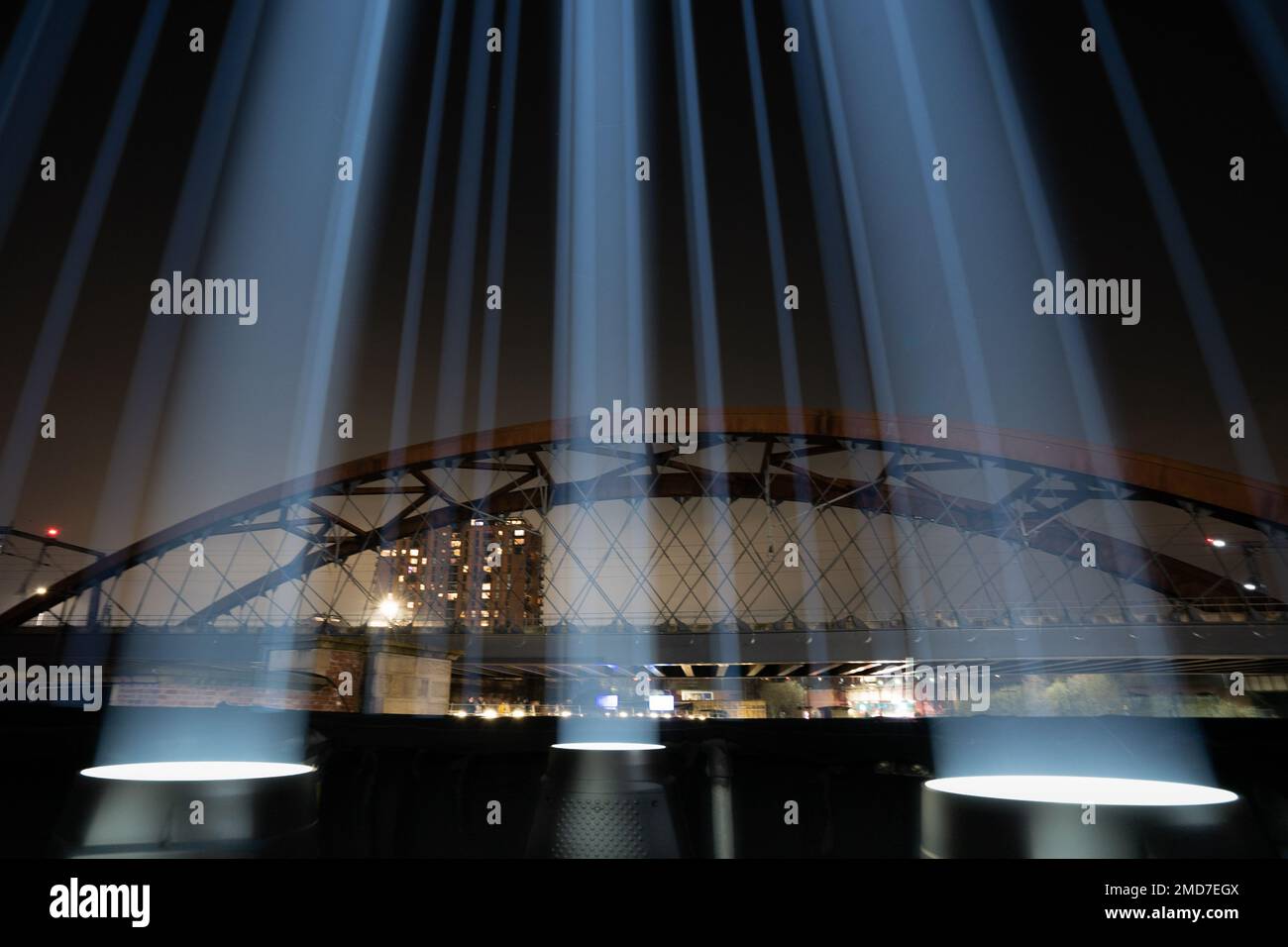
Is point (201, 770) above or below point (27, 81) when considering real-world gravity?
below

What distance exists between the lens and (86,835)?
49.1 inches

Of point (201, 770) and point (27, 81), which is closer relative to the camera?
point (201, 770)

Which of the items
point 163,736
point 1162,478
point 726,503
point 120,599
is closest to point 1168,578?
point 1162,478

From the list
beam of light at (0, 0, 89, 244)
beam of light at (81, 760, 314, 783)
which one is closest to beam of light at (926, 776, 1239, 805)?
beam of light at (81, 760, 314, 783)

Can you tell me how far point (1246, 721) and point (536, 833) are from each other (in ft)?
7.71

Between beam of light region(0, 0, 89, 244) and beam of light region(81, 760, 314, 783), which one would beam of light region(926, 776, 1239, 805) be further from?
beam of light region(0, 0, 89, 244)

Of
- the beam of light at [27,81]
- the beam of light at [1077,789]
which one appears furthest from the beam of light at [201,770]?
the beam of light at [27,81]

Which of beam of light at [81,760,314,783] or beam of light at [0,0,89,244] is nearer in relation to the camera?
beam of light at [81,760,314,783]

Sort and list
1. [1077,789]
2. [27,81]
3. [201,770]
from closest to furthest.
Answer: [1077,789] < [201,770] < [27,81]

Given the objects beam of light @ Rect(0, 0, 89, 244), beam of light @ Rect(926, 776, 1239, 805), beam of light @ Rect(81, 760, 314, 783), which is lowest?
beam of light @ Rect(81, 760, 314, 783)

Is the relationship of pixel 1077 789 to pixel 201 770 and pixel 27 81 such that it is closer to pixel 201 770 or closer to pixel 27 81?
pixel 201 770

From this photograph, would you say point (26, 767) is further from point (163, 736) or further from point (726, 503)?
point (726, 503)

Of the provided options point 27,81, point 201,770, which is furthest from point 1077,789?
point 27,81

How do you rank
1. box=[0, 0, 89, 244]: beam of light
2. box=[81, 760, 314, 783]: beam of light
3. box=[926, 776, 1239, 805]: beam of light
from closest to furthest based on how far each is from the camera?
box=[926, 776, 1239, 805]: beam of light
box=[81, 760, 314, 783]: beam of light
box=[0, 0, 89, 244]: beam of light
